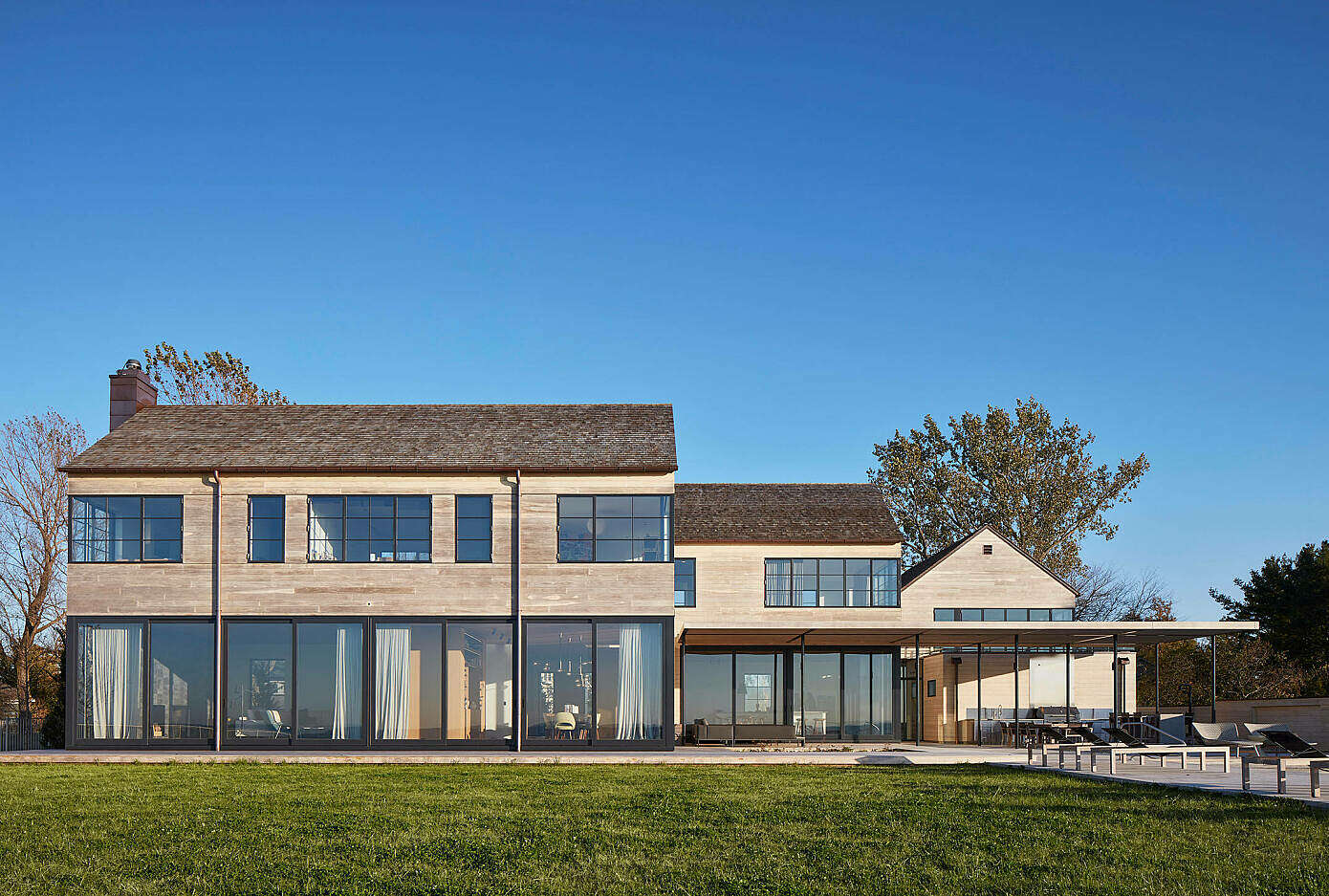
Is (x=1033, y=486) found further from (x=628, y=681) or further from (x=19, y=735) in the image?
(x=19, y=735)

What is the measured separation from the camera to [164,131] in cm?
2350

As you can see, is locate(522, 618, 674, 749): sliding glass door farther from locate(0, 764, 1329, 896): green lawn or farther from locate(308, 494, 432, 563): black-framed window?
locate(0, 764, 1329, 896): green lawn

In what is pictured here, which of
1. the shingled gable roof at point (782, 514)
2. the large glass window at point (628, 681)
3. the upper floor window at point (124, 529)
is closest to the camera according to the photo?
the large glass window at point (628, 681)

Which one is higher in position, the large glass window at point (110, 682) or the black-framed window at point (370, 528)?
the black-framed window at point (370, 528)

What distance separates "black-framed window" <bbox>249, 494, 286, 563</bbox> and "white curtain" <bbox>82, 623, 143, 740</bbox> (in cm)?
275

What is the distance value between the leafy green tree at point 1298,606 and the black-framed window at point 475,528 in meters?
28.9

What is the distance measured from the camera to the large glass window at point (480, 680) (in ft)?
77.6

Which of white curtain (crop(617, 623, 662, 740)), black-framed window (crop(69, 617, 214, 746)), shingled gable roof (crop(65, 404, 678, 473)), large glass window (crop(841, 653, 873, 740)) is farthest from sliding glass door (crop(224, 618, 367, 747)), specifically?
large glass window (crop(841, 653, 873, 740))

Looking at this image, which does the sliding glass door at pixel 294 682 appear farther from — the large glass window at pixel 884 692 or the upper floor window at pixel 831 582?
the large glass window at pixel 884 692

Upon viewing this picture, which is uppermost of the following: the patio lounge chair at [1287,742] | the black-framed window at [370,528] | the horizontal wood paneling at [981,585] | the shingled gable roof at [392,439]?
the shingled gable roof at [392,439]

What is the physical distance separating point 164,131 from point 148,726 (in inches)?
452

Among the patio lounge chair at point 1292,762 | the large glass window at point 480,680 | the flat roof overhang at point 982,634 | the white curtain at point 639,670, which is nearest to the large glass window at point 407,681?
the large glass window at point 480,680

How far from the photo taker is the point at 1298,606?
41.2 m

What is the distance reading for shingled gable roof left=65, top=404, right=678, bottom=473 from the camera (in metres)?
24.1
